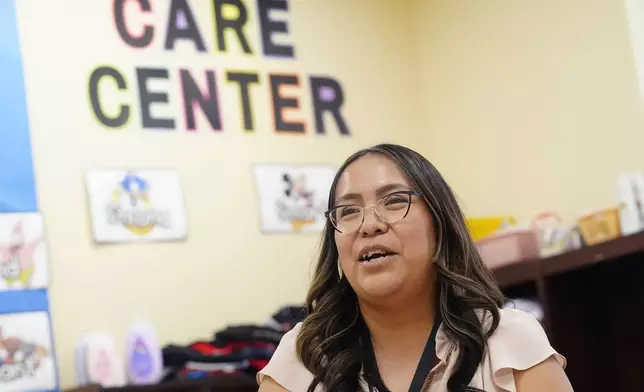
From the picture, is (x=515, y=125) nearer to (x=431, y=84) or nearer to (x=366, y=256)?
(x=431, y=84)

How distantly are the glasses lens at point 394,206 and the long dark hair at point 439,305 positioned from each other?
32 millimetres

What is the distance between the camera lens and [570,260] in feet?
9.66

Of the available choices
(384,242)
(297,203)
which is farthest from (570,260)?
(384,242)

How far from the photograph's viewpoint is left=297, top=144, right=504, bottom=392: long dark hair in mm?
1430

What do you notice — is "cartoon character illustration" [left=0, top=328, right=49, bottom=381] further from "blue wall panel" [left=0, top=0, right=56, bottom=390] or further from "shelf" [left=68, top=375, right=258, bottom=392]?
"shelf" [left=68, top=375, right=258, bottom=392]

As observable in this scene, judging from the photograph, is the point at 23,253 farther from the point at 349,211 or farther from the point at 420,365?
the point at 420,365

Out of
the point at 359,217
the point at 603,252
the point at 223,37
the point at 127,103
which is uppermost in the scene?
the point at 223,37

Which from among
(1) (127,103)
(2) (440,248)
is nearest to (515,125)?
(1) (127,103)

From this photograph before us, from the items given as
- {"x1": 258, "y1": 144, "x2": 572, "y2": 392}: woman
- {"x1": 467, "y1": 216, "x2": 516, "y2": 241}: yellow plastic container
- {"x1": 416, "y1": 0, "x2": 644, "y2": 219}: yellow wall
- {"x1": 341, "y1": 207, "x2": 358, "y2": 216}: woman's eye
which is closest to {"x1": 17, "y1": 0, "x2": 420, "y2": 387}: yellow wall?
{"x1": 416, "y1": 0, "x2": 644, "y2": 219}: yellow wall

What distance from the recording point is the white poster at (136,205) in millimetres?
3395

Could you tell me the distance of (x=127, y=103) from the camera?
355 centimetres

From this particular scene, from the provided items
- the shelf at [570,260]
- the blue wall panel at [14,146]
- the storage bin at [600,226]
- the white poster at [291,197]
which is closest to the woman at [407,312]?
the shelf at [570,260]

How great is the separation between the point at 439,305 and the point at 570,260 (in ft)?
5.21

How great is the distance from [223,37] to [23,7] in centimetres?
82
